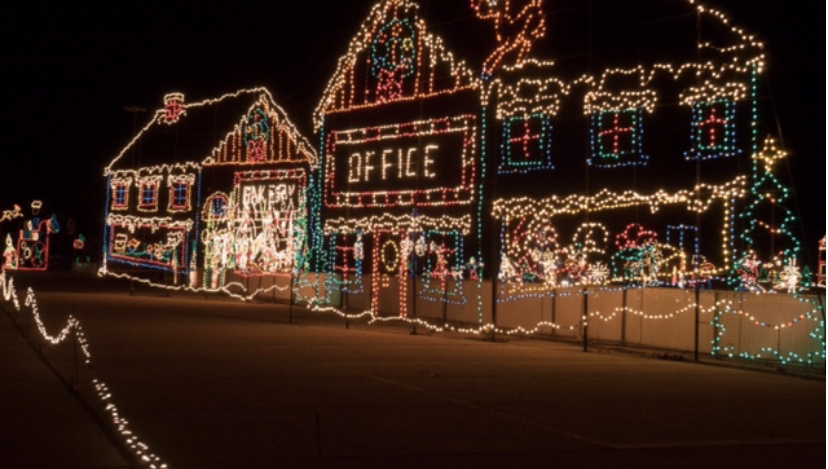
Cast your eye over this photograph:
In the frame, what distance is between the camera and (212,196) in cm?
4959

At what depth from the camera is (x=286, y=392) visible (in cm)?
1494

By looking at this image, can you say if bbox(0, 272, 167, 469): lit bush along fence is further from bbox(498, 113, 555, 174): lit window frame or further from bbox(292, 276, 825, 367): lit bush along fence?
bbox(498, 113, 555, 174): lit window frame

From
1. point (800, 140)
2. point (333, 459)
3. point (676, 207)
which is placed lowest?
point (333, 459)

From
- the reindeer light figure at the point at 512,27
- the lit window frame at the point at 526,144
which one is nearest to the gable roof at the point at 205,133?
the reindeer light figure at the point at 512,27

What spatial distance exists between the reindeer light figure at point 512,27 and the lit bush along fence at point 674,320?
6.27 m

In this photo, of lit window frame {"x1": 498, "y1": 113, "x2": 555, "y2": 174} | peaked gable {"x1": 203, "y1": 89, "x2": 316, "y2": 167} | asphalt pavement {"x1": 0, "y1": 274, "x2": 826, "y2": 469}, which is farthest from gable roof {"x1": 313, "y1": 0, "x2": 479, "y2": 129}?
asphalt pavement {"x1": 0, "y1": 274, "x2": 826, "y2": 469}

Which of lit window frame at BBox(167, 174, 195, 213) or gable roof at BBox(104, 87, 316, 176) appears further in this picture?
lit window frame at BBox(167, 174, 195, 213)

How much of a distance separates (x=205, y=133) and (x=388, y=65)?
18.8 metres

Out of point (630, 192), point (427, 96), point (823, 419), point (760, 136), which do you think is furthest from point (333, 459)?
point (427, 96)

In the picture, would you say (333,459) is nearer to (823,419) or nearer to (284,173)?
(823,419)

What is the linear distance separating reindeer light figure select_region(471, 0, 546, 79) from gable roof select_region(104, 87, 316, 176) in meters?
13.1

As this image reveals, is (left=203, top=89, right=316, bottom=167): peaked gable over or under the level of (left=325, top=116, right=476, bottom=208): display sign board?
over

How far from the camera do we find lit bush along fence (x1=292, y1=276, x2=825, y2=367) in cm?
1986

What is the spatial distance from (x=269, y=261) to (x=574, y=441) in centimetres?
3312
